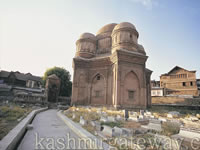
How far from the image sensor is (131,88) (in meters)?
14.5

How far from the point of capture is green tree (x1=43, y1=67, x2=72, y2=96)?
1209 inches

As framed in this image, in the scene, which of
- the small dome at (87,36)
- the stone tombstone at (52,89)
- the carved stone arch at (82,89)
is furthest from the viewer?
the stone tombstone at (52,89)

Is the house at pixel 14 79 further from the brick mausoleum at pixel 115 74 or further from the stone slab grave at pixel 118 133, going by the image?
the stone slab grave at pixel 118 133

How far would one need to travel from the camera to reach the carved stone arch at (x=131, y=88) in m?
14.0

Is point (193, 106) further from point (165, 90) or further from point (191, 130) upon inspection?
point (191, 130)

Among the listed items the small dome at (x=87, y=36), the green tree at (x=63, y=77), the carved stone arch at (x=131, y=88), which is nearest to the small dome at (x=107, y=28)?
the small dome at (x=87, y=36)

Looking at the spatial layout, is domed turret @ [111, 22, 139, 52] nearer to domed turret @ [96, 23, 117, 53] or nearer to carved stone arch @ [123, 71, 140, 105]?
domed turret @ [96, 23, 117, 53]

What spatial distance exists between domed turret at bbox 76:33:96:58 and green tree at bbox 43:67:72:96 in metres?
13.3

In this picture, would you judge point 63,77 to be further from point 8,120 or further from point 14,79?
point 8,120

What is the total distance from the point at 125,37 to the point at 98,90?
25.9 feet

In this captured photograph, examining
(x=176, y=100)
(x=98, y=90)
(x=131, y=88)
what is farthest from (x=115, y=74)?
(x=176, y=100)

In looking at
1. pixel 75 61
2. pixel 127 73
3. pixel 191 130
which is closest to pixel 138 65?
pixel 127 73

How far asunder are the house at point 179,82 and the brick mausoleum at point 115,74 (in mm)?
19048

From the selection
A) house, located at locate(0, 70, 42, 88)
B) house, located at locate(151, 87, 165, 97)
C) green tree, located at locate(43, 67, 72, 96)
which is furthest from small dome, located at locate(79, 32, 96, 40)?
house, located at locate(0, 70, 42, 88)
